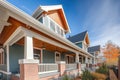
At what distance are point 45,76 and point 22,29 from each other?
3297mm

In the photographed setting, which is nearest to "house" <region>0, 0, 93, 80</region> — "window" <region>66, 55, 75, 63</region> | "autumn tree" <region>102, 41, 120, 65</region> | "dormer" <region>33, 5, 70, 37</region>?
"dormer" <region>33, 5, 70, 37</region>

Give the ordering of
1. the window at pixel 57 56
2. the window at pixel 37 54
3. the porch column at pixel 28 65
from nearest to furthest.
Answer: the porch column at pixel 28 65
the window at pixel 37 54
the window at pixel 57 56

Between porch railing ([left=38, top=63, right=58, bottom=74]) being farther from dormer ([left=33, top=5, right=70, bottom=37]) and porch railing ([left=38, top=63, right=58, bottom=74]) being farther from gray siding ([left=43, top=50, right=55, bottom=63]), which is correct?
dormer ([left=33, top=5, right=70, bottom=37])

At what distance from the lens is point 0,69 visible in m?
9.40

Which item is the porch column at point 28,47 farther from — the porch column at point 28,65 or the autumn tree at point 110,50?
the autumn tree at point 110,50

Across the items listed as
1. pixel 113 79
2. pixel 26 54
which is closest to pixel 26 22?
pixel 26 54

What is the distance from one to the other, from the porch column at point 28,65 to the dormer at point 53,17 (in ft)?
17.0

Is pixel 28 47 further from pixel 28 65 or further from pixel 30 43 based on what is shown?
pixel 28 65

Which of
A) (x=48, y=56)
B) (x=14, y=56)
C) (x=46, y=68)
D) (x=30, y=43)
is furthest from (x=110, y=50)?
(x=30, y=43)

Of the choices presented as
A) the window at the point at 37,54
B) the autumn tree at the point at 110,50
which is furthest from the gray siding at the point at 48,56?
the autumn tree at the point at 110,50

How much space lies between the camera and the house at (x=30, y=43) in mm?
5137

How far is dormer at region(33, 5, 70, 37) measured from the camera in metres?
11.4

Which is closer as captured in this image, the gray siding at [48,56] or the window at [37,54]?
the window at [37,54]

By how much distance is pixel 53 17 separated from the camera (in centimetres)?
1304
